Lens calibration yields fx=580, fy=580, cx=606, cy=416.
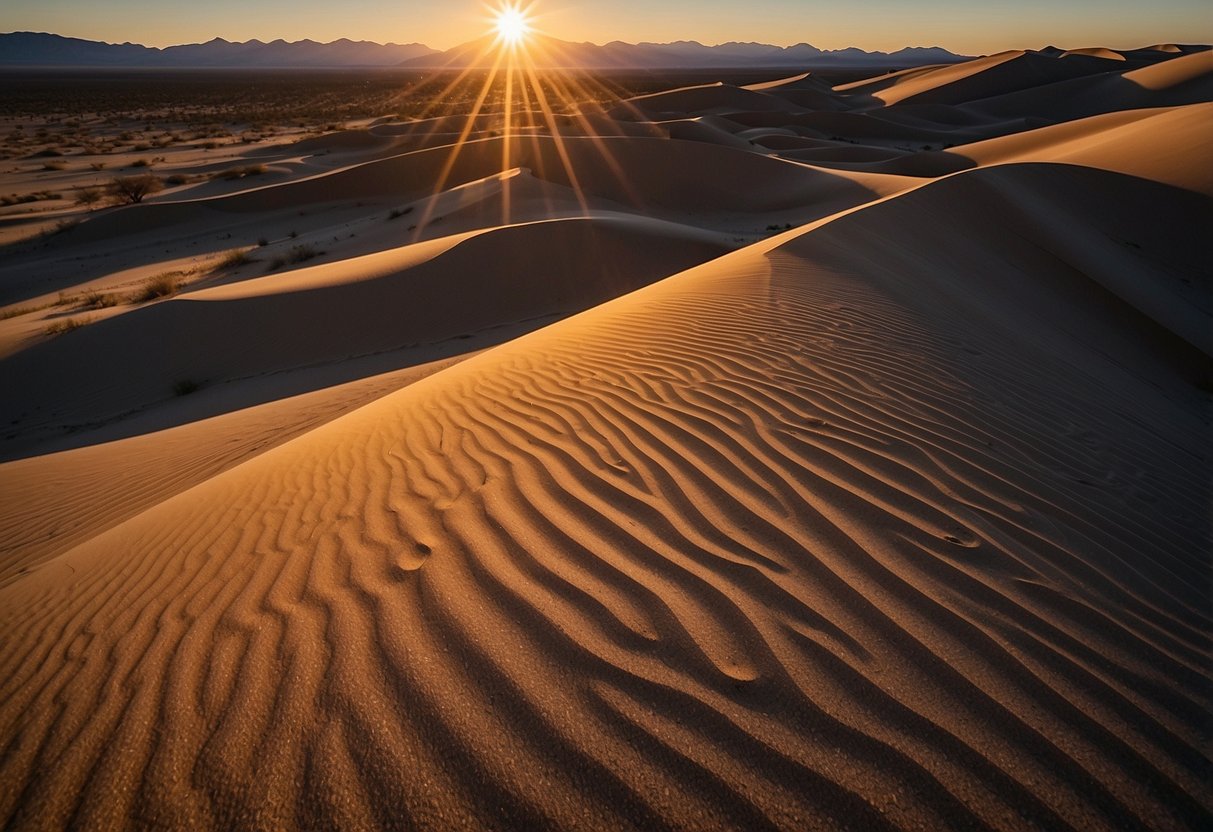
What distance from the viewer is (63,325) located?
382 inches

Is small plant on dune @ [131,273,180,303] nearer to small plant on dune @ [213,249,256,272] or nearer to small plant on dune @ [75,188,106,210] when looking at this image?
small plant on dune @ [213,249,256,272]

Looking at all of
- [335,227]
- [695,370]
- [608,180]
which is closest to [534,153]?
[608,180]

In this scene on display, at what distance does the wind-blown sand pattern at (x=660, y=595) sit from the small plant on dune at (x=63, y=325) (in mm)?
4885

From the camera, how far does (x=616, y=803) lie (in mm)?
1497

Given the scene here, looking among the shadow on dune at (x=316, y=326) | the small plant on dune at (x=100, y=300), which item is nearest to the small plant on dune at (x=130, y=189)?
the small plant on dune at (x=100, y=300)

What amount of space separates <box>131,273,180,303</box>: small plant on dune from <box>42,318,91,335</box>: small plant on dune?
1517 millimetres

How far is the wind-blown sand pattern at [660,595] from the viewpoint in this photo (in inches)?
61.9

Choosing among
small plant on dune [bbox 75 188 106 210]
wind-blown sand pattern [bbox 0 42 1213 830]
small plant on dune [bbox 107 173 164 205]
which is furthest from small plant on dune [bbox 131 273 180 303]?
small plant on dune [bbox 75 188 106 210]

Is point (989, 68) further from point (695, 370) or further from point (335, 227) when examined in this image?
point (695, 370)

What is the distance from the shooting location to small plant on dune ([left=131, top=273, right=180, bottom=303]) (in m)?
11.7

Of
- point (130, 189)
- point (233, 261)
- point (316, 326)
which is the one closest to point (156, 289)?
point (233, 261)

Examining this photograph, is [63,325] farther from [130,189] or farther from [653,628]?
[130,189]

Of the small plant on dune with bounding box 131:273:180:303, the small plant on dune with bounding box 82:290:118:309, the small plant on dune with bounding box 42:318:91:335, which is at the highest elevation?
the small plant on dune with bounding box 42:318:91:335

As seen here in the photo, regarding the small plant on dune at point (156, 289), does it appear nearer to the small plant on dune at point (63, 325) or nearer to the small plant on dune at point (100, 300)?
the small plant on dune at point (100, 300)
